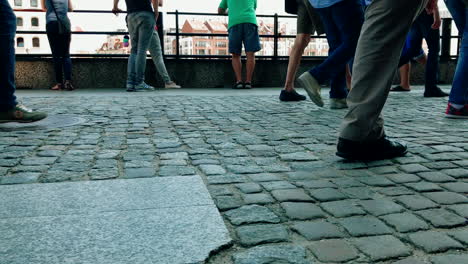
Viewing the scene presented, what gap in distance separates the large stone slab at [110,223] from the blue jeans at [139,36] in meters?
6.67

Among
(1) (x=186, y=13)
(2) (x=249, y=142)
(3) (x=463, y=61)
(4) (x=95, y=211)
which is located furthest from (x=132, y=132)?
(1) (x=186, y=13)

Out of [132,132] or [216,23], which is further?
[216,23]

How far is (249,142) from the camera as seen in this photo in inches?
142

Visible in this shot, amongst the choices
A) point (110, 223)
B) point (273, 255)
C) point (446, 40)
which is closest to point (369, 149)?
point (273, 255)

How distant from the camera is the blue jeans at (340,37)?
452 cm

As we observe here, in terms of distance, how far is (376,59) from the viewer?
273 cm

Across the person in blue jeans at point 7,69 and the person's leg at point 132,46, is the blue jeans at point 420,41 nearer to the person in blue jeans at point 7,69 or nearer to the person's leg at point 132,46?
the person's leg at point 132,46

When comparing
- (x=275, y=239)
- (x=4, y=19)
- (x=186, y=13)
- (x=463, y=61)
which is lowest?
(x=275, y=239)

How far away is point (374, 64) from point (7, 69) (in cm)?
318

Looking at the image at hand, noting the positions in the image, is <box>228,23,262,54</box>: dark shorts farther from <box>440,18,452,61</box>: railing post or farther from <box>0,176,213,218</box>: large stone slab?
<box>0,176,213,218</box>: large stone slab

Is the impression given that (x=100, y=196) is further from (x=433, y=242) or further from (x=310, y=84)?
(x=310, y=84)

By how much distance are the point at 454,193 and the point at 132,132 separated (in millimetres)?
2679

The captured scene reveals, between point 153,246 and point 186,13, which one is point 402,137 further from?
point 186,13

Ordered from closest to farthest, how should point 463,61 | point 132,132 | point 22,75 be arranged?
1. point 132,132
2. point 463,61
3. point 22,75
